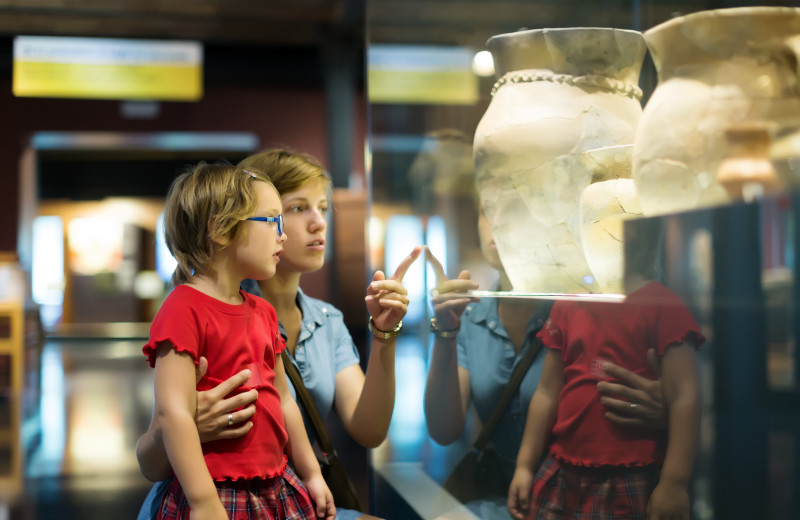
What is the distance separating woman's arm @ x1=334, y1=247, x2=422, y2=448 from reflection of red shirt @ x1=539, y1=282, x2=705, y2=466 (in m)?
0.31

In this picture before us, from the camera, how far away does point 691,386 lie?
103 centimetres

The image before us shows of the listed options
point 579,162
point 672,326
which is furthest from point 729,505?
point 579,162

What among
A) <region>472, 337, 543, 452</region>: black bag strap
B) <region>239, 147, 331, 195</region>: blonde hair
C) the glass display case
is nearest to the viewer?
the glass display case

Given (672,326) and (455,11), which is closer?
(672,326)

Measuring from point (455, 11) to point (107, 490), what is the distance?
2.70 metres

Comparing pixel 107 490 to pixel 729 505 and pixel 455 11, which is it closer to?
pixel 455 11

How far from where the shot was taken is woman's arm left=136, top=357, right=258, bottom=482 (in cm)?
126

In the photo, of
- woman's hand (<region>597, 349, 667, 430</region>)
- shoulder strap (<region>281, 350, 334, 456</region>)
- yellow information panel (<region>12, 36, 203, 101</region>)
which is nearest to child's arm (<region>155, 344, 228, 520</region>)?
shoulder strap (<region>281, 350, 334, 456</region>)

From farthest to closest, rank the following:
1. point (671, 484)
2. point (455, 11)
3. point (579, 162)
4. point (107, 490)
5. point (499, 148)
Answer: point (107, 490), point (455, 11), point (499, 148), point (579, 162), point (671, 484)

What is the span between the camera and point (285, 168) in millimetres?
1685

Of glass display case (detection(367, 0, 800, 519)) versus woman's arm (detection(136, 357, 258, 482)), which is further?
woman's arm (detection(136, 357, 258, 482))

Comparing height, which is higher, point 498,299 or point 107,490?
point 498,299

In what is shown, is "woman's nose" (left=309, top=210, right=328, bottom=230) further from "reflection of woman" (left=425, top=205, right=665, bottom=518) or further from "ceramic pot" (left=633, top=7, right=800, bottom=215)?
"ceramic pot" (left=633, top=7, right=800, bottom=215)

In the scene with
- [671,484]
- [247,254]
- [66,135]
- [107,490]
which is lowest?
[107,490]
